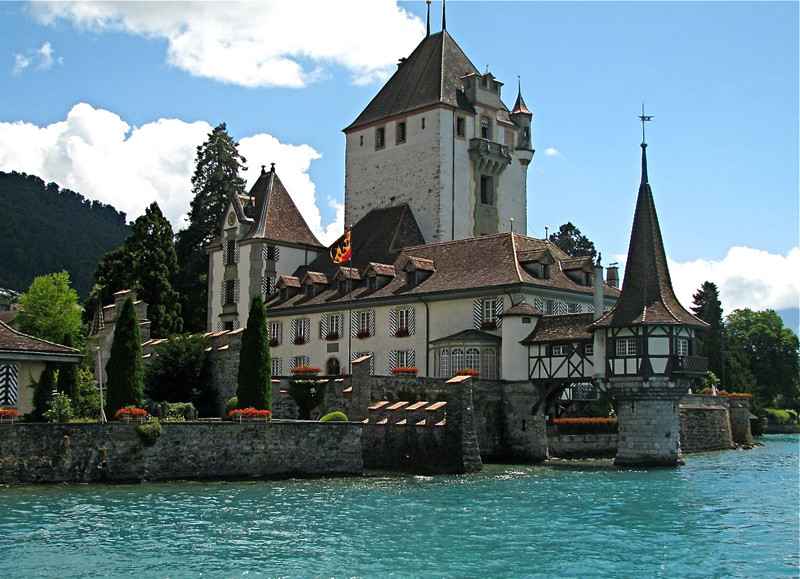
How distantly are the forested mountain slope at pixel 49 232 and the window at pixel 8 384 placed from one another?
Result: 121m

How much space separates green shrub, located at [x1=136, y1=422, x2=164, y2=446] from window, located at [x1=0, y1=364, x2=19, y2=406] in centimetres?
576

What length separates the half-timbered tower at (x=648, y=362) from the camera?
44688 mm

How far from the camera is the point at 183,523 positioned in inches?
1055

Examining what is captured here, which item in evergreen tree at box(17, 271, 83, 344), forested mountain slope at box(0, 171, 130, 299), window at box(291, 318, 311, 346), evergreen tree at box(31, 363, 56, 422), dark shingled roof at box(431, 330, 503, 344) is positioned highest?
forested mountain slope at box(0, 171, 130, 299)

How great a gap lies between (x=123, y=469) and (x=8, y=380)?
6.22 meters

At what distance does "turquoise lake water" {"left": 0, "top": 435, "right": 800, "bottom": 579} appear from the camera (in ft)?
73.5

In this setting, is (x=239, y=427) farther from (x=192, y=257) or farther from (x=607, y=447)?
(x=192, y=257)

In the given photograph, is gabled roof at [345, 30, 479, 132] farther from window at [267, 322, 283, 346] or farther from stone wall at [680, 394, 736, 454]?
stone wall at [680, 394, 736, 454]

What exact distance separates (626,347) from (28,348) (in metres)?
24.2

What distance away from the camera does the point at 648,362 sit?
1759 inches

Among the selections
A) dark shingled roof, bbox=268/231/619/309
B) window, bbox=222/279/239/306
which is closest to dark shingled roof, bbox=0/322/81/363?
dark shingled roof, bbox=268/231/619/309

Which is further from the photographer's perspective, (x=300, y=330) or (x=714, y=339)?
(x=714, y=339)

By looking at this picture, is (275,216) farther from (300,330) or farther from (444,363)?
(444,363)

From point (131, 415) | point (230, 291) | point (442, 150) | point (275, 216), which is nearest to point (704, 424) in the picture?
point (442, 150)
